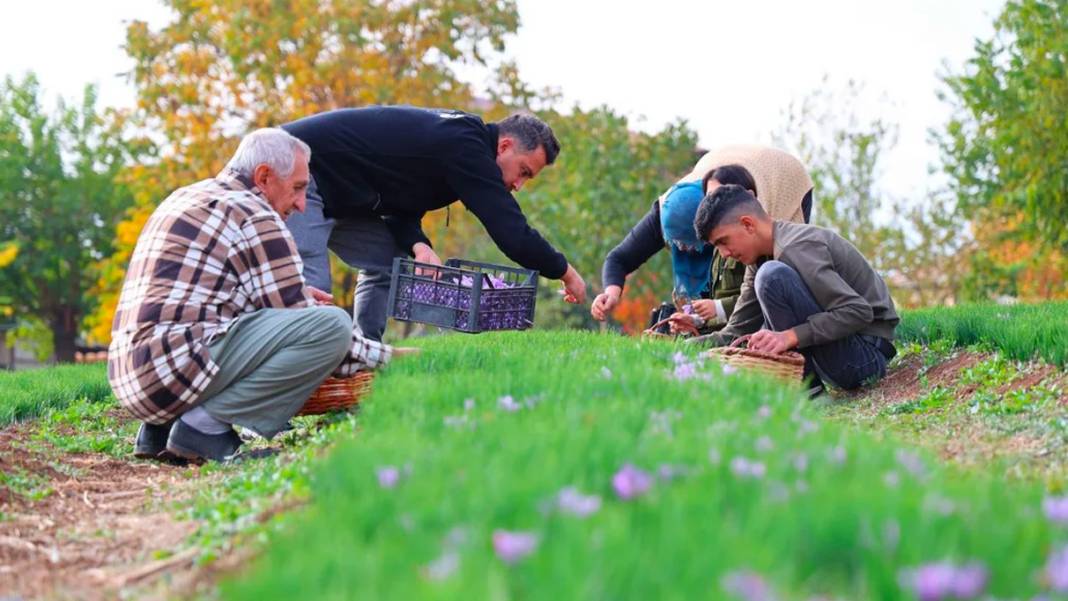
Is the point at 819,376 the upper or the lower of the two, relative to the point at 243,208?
lower

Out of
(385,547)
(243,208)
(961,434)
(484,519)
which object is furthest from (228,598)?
(961,434)

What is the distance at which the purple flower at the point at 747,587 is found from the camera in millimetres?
1594

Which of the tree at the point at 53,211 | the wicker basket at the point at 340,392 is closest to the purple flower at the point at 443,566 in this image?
the wicker basket at the point at 340,392

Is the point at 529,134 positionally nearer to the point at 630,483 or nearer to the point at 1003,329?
the point at 1003,329

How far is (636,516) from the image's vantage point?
2078 millimetres

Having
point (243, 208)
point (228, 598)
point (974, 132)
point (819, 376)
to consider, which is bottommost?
point (819, 376)

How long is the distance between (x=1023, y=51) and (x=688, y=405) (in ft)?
46.7

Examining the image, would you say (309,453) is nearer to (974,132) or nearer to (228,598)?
(228,598)

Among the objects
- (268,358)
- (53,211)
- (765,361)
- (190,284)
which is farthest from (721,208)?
(53,211)

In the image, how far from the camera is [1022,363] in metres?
6.07

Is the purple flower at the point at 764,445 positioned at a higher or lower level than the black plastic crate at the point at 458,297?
higher

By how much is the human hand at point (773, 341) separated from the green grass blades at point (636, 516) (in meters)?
2.61

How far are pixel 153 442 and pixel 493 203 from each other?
7.14ft

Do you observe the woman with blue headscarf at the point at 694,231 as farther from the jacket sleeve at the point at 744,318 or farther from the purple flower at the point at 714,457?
the purple flower at the point at 714,457
